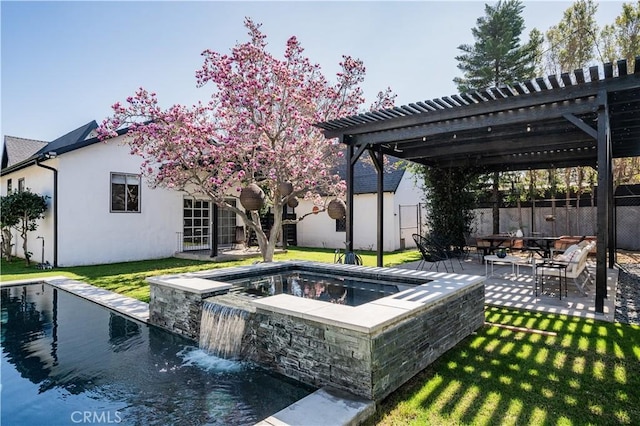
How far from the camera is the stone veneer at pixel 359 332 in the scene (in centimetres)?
313

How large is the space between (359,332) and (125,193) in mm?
12840

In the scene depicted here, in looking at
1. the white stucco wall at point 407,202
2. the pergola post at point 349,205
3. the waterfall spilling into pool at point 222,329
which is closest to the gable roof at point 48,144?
the pergola post at point 349,205

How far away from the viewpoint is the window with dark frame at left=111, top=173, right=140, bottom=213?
42.4 feet

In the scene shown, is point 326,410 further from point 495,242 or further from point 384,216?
point 384,216

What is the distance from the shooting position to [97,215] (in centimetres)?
1242

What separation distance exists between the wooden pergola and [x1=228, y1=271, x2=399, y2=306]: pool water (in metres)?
2.14

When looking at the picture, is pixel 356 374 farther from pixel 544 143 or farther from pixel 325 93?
pixel 325 93

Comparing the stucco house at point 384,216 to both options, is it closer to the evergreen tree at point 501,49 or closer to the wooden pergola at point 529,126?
the wooden pergola at point 529,126

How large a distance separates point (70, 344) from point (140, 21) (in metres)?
8.40

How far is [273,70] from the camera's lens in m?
10.6

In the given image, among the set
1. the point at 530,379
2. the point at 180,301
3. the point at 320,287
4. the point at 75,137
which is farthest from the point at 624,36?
the point at 75,137

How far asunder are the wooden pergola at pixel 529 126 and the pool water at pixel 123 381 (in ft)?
16.2

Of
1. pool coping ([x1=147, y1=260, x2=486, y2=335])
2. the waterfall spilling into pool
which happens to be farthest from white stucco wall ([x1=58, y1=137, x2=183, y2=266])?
the waterfall spilling into pool

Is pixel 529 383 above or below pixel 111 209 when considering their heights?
below
